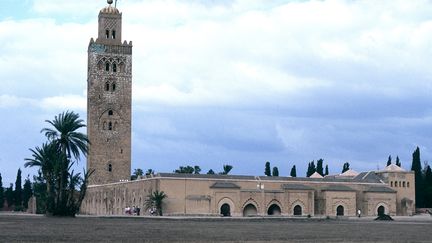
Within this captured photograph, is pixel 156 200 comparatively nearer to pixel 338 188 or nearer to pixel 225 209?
pixel 225 209

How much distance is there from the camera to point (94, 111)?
A: 2913 inches

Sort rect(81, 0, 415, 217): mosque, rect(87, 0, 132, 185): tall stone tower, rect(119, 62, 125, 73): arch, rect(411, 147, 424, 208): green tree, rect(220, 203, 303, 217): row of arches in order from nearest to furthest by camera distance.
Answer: rect(81, 0, 415, 217): mosque → rect(220, 203, 303, 217): row of arches → rect(87, 0, 132, 185): tall stone tower → rect(119, 62, 125, 73): arch → rect(411, 147, 424, 208): green tree

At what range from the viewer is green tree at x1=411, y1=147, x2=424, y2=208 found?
77.5m

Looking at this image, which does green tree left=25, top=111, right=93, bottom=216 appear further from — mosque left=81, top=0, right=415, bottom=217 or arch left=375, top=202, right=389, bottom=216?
arch left=375, top=202, right=389, bottom=216

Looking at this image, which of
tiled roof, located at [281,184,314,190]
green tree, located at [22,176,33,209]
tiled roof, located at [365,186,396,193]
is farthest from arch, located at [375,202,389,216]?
green tree, located at [22,176,33,209]

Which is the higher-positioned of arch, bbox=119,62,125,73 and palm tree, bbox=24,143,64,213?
arch, bbox=119,62,125,73

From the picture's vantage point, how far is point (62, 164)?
45.7m

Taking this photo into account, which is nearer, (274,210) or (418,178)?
(274,210)

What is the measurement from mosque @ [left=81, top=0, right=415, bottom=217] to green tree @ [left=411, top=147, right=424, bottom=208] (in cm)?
638

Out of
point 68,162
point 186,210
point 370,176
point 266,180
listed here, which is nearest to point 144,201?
point 186,210

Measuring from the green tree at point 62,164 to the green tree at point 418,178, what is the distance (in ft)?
139

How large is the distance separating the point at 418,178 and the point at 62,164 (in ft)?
147

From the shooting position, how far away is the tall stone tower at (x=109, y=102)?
73.5 metres

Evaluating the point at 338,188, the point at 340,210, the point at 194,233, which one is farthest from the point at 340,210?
the point at 194,233
